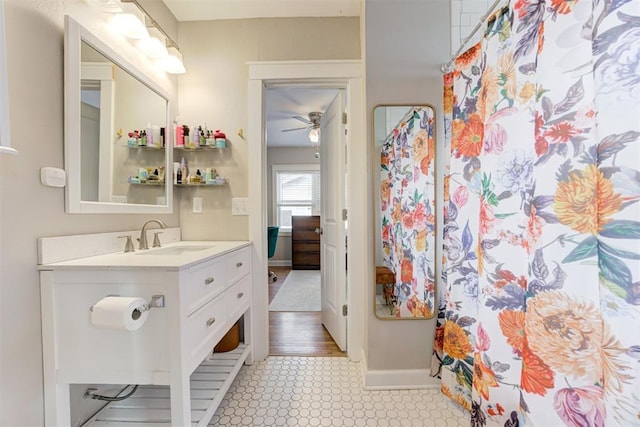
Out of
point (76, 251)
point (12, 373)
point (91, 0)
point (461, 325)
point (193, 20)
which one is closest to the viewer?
point (12, 373)

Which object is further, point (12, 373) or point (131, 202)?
point (131, 202)

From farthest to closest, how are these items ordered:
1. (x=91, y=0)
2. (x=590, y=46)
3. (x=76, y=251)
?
(x=91, y=0) < (x=76, y=251) < (x=590, y=46)

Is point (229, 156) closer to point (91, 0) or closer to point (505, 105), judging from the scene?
point (91, 0)

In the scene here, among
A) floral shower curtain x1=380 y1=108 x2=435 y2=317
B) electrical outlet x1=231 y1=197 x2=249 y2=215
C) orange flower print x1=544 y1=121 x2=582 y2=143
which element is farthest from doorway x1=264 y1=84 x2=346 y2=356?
orange flower print x1=544 y1=121 x2=582 y2=143

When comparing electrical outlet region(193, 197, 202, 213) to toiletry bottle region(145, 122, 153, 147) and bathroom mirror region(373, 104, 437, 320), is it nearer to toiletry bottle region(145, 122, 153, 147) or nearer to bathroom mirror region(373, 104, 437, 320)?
toiletry bottle region(145, 122, 153, 147)

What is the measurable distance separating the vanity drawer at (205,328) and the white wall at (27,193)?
1.83 feet

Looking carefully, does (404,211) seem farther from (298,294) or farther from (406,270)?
(298,294)

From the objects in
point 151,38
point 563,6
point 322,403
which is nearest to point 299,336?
point 322,403

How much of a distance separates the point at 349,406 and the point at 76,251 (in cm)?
156

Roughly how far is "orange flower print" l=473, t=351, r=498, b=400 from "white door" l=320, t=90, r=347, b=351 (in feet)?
3.33

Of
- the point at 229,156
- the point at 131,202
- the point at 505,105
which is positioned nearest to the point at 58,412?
the point at 131,202

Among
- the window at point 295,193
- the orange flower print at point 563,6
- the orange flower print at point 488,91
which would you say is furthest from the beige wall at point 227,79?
the window at point 295,193

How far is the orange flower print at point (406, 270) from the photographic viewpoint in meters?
1.80

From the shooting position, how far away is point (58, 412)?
1098 millimetres
